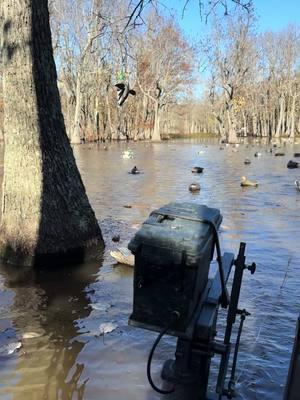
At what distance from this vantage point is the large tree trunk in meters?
6.65

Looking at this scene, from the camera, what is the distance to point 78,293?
5859mm

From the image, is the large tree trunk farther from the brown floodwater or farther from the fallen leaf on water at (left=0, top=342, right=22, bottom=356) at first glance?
the fallen leaf on water at (left=0, top=342, right=22, bottom=356)

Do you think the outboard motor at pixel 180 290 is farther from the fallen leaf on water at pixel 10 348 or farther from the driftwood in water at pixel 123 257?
the driftwood in water at pixel 123 257

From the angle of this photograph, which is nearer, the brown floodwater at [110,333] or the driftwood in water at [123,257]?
the brown floodwater at [110,333]

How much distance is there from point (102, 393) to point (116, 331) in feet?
3.66

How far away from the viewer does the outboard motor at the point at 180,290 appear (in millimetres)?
2740

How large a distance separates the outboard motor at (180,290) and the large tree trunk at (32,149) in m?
4.00

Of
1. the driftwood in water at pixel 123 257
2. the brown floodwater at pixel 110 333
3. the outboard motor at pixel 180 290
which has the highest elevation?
the outboard motor at pixel 180 290

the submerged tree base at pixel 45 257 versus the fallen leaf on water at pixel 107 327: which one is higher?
the submerged tree base at pixel 45 257

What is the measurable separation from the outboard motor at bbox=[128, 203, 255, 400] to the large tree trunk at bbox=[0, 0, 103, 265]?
3998mm

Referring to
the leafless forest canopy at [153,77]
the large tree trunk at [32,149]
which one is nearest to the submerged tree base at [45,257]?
the large tree trunk at [32,149]

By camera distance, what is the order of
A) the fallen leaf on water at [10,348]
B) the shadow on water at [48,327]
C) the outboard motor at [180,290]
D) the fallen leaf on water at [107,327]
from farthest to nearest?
the fallen leaf on water at [107,327]
the fallen leaf on water at [10,348]
the shadow on water at [48,327]
the outboard motor at [180,290]

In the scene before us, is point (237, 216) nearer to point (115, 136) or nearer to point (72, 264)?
point (72, 264)

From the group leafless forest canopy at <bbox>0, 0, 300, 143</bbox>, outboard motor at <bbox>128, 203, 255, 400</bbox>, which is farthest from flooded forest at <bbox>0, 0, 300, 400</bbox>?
leafless forest canopy at <bbox>0, 0, 300, 143</bbox>
